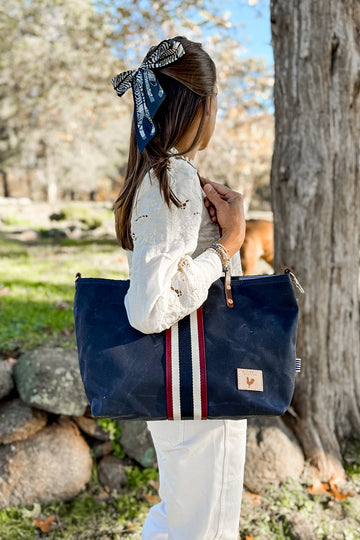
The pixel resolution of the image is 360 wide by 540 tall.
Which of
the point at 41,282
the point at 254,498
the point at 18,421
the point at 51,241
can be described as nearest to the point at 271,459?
the point at 254,498

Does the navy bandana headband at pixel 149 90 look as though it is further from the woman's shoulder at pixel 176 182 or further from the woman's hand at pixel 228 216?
the woman's hand at pixel 228 216

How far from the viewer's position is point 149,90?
1632 millimetres

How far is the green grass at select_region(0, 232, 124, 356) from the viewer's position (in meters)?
3.90

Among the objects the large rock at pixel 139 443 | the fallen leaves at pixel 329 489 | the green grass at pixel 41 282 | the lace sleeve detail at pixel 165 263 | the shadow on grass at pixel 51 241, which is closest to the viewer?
the lace sleeve detail at pixel 165 263

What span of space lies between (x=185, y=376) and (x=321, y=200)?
5.68ft

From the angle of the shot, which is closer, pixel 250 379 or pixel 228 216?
pixel 250 379

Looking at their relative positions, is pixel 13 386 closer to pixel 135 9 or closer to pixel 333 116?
pixel 333 116

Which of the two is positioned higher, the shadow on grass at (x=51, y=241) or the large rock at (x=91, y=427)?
the shadow on grass at (x=51, y=241)

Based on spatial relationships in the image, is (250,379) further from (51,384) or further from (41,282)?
(41,282)

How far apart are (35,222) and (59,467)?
13.2 metres

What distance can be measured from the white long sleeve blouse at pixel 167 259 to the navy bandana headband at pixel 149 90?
133 millimetres

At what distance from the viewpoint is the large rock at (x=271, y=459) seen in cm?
306

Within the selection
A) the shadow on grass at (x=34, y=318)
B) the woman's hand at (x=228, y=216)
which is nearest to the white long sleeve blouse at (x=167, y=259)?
the woman's hand at (x=228, y=216)

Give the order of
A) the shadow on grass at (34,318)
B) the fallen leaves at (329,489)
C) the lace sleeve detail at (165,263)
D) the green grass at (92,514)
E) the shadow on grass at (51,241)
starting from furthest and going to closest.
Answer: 1. the shadow on grass at (51,241)
2. the shadow on grass at (34,318)
3. the fallen leaves at (329,489)
4. the green grass at (92,514)
5. the lace sleeve detail at (165,263)
